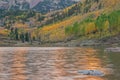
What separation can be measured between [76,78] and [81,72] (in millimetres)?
9425

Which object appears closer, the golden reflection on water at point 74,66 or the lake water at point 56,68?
the lake water at point 56,68

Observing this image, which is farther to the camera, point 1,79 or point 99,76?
point 99,76

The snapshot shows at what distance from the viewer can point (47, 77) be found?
66625 mm

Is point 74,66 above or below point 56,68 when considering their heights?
below

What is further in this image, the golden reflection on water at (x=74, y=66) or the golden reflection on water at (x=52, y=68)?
the golden reflection on water at (x=74, y=66)

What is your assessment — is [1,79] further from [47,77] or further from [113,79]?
[113,79]

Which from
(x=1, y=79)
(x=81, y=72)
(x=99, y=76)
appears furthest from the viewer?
(x=81, y=72)

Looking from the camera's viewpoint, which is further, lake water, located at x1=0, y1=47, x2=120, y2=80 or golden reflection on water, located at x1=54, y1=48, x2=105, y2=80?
golden reflection on water, located at x1=54, y1=48, x2=105, y2=80

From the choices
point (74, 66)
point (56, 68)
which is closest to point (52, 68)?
point (56, 68)

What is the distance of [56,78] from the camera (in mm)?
65062

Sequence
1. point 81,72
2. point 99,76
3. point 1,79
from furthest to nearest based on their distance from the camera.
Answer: point 81,72, point 99,76, point 1,79

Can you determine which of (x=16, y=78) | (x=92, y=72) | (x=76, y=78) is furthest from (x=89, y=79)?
(x=16, y=78)

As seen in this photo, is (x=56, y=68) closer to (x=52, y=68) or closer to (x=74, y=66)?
(x=52, y=68)

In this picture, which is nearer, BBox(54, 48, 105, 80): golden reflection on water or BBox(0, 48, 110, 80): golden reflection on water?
BBox(0, 48, 110, 80): golden reflection on water
